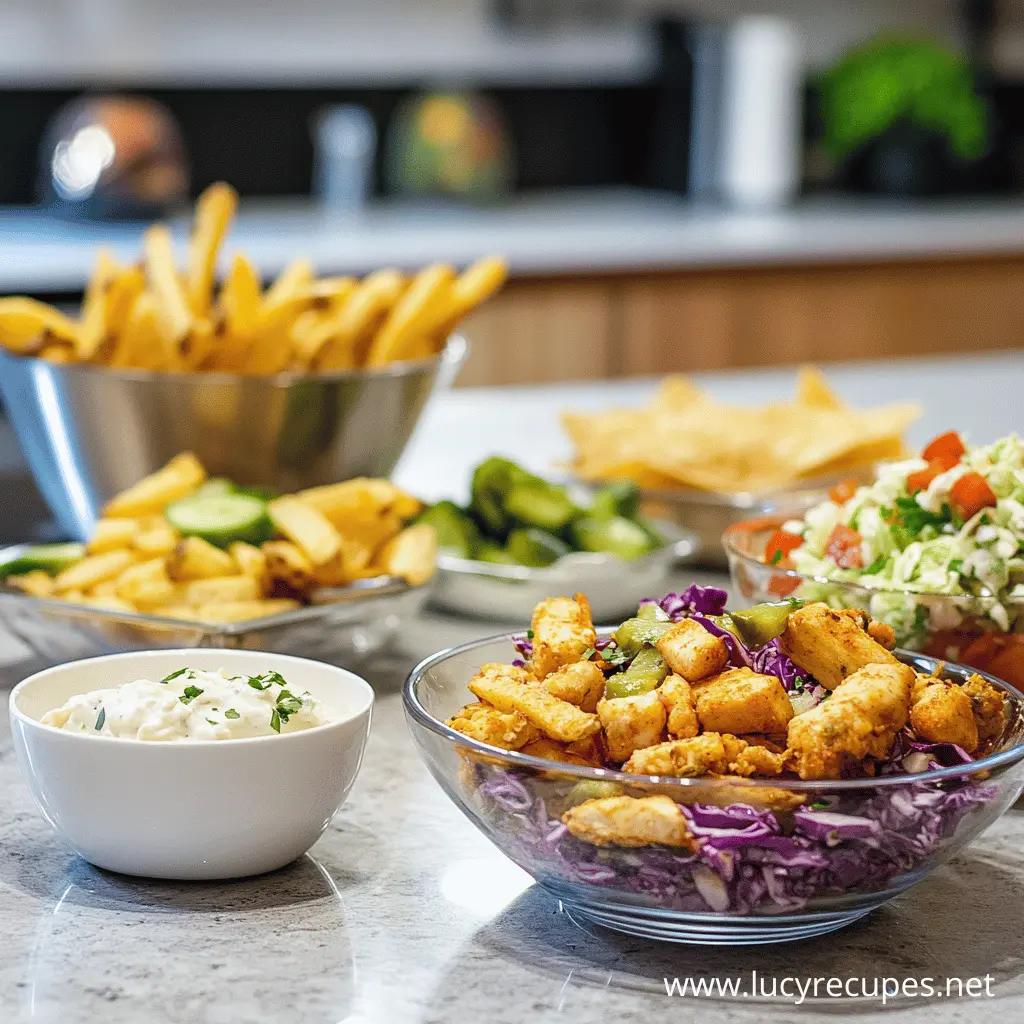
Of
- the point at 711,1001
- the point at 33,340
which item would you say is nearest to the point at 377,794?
the point at 711,1001

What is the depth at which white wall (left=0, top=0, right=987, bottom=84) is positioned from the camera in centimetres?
510

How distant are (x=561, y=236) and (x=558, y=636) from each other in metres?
3.89

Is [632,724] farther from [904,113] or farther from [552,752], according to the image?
[904,113]

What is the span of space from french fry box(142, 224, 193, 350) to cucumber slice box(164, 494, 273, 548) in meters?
0.32

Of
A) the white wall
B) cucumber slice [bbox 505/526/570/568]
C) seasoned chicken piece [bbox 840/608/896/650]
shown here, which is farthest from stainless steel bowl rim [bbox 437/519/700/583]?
the white wall

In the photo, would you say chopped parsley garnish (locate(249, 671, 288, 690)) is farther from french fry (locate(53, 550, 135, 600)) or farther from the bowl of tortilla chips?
the bowl of tortilla chips

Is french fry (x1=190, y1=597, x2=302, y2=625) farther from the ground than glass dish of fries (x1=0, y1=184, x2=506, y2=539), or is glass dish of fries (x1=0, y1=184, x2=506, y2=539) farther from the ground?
glass dish of fries (x1=0, y1=184, x2=506, y2=539)

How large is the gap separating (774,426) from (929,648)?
0.80 metres

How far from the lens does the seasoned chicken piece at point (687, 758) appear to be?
991mm

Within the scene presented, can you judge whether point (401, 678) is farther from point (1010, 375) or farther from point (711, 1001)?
point (1010, 375)

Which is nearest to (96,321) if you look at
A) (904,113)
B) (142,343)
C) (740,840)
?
(142,343)

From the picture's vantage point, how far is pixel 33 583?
1.53 meters

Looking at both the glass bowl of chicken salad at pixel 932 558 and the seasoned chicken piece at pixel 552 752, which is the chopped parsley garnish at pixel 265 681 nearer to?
the seasoned chicken piece at pixel 552 752

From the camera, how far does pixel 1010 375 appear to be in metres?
3.20
